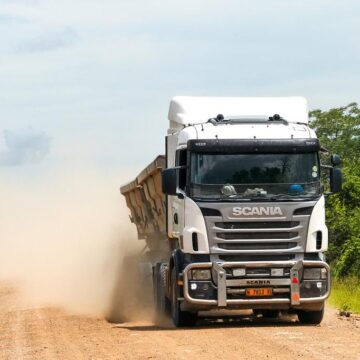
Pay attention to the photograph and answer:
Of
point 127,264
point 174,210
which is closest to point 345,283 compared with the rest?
point 127,264

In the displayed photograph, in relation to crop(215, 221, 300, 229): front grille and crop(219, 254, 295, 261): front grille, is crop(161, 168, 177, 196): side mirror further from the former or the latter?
crop(219, 254, 295, 261): front grille

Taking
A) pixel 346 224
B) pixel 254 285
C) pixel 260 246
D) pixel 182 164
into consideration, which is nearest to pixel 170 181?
pixel 182 164

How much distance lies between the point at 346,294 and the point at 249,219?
356 inches

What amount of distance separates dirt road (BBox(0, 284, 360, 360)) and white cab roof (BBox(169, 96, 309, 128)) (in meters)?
3.57

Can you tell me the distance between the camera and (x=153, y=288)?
21.4 m

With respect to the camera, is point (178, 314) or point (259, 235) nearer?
point (259, 235)

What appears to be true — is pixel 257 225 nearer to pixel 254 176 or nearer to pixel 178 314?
pixel 254 176

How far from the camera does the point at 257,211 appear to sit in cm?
1723

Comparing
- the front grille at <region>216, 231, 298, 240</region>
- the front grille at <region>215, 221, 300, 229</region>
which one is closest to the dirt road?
the front grille at <region>216, 231, 298, 240</region>

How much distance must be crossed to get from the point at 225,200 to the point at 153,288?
4677 mm

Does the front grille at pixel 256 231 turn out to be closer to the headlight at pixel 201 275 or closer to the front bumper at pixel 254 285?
the front bumper at pixel 254 285

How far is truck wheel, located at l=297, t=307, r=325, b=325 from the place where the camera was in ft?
59.5

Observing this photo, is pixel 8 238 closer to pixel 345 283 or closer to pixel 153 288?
pixel 345 283

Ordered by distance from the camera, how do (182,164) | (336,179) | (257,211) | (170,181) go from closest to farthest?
(257,211) < (170,181) < (336,179) < (182,164)
